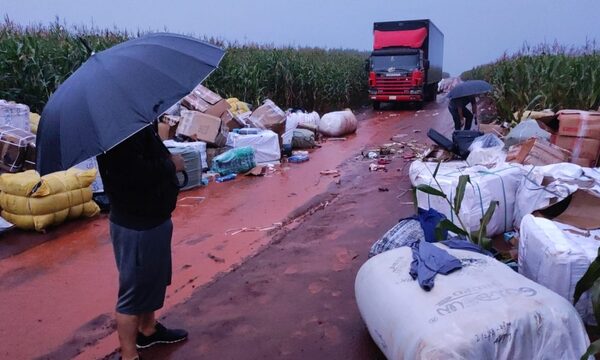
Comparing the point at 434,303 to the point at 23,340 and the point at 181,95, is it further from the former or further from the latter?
the point at 23,340

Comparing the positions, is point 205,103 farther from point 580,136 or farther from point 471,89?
point 580,136

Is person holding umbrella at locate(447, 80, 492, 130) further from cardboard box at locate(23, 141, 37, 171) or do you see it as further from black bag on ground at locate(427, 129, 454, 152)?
cardboard box at locate(23, 141, 37, 171)

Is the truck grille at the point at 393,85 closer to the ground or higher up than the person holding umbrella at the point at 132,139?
closer to the ground

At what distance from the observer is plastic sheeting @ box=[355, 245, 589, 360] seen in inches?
86.0

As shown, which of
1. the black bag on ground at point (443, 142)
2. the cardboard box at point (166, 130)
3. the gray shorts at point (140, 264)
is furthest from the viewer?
the cardboard box at point (166, 130)

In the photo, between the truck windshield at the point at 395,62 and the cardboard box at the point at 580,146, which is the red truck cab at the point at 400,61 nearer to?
the truck windshield at the point at 395,62

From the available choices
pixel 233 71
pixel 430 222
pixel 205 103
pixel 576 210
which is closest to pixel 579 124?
pixel 576 210

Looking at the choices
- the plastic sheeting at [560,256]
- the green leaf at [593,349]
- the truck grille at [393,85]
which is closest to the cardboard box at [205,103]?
the plastic sheeting at [560,256]

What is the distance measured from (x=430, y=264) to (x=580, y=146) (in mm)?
4145

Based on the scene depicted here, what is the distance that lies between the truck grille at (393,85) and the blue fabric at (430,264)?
61.7 feet

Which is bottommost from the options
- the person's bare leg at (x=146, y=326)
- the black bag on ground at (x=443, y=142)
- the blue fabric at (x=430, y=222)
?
the person's bare leg at (x=146, y=326)

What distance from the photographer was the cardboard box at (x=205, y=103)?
10102 mm

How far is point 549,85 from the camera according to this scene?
32.8ft

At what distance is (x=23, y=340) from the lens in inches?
144
